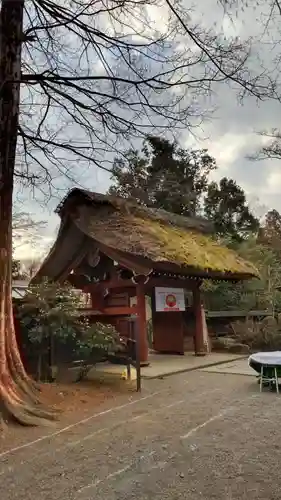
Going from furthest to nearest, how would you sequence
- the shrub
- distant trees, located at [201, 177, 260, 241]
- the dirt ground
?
distant trees, located at [201, 177, 260, 241] → the shrub → the dirt ground

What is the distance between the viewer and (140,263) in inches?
378

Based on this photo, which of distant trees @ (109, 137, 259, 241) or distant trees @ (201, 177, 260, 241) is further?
distant trees @ (201, 177, 260, 241)

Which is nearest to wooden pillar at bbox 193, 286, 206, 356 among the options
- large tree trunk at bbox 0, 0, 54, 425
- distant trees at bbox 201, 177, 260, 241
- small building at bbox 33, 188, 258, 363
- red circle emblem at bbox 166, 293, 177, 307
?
small building at bbox 33, 188, 258, 363

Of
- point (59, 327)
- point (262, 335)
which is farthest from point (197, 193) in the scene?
point (59, 327)

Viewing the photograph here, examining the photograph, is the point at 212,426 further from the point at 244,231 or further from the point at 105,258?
the point at 244,231

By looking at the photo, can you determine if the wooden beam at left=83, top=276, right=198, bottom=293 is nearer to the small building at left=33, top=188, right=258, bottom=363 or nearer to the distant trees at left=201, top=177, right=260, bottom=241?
the small building at left=33, top=188, right=258, bottom=363

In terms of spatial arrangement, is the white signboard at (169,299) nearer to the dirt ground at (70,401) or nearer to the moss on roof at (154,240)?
the moss on roof at (154,240)

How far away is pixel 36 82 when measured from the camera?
5.98 m

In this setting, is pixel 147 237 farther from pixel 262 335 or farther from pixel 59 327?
pixel 262 335

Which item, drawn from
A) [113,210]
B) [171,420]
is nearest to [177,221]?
[113,210]

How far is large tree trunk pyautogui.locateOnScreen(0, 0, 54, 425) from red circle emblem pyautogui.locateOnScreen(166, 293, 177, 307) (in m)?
5.59

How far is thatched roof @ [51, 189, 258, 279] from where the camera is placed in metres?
9.60

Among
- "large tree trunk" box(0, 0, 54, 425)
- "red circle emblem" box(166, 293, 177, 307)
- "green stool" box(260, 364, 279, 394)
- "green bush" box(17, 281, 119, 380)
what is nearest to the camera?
"large tree trunk" box(0, 0, 54, 425)

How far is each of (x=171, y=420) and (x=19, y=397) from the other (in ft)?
6.13
